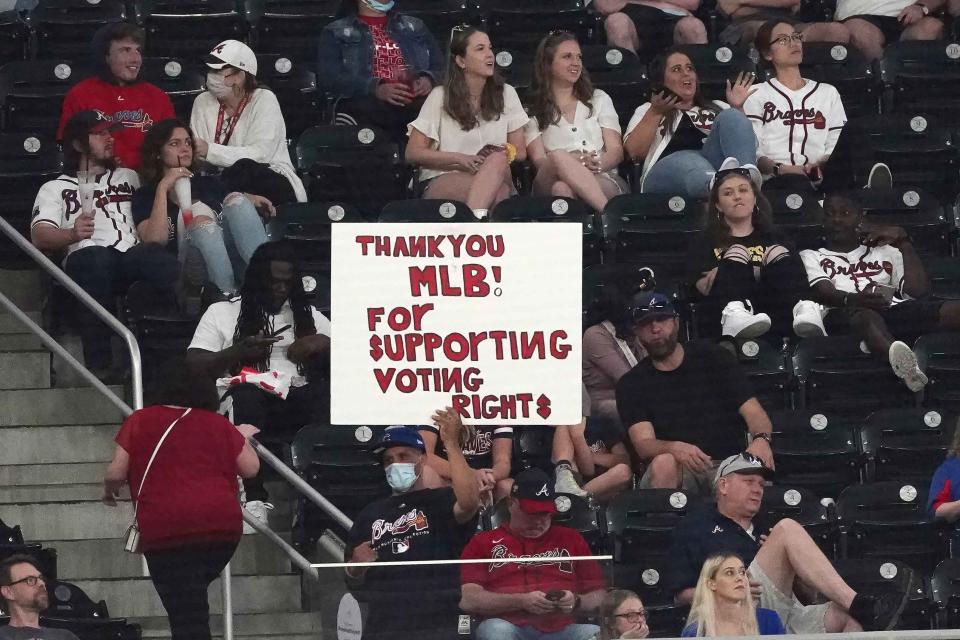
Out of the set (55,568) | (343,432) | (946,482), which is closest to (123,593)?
(55,568)

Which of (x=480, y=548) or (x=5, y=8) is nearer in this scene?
(x=480, y=548)

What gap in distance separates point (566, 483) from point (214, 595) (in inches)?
52.3

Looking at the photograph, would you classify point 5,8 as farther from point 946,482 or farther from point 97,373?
point 946,482

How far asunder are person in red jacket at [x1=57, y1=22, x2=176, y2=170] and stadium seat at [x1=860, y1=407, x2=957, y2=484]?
3173 millimetres

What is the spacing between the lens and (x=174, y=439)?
265 inches

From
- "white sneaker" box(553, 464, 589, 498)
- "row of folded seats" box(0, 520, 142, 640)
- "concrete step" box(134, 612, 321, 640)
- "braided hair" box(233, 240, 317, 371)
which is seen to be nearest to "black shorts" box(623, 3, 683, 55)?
"braided hair" box(233, 240, 317, 371)

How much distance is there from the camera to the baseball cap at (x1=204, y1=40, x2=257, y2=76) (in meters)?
9.23

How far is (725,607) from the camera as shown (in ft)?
22.1

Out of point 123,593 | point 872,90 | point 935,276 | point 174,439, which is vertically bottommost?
point 123,593

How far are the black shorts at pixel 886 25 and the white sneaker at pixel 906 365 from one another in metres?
2.27

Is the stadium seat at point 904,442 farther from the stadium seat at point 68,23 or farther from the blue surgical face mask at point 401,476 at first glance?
the stadium seat at point 68,23

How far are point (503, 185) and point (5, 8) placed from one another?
2.74 metres

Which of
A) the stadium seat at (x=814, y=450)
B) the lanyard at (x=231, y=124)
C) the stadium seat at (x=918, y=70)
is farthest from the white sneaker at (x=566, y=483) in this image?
the stadium seat at (x=918, y=70)

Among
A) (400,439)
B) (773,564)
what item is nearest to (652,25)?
(400,439)
